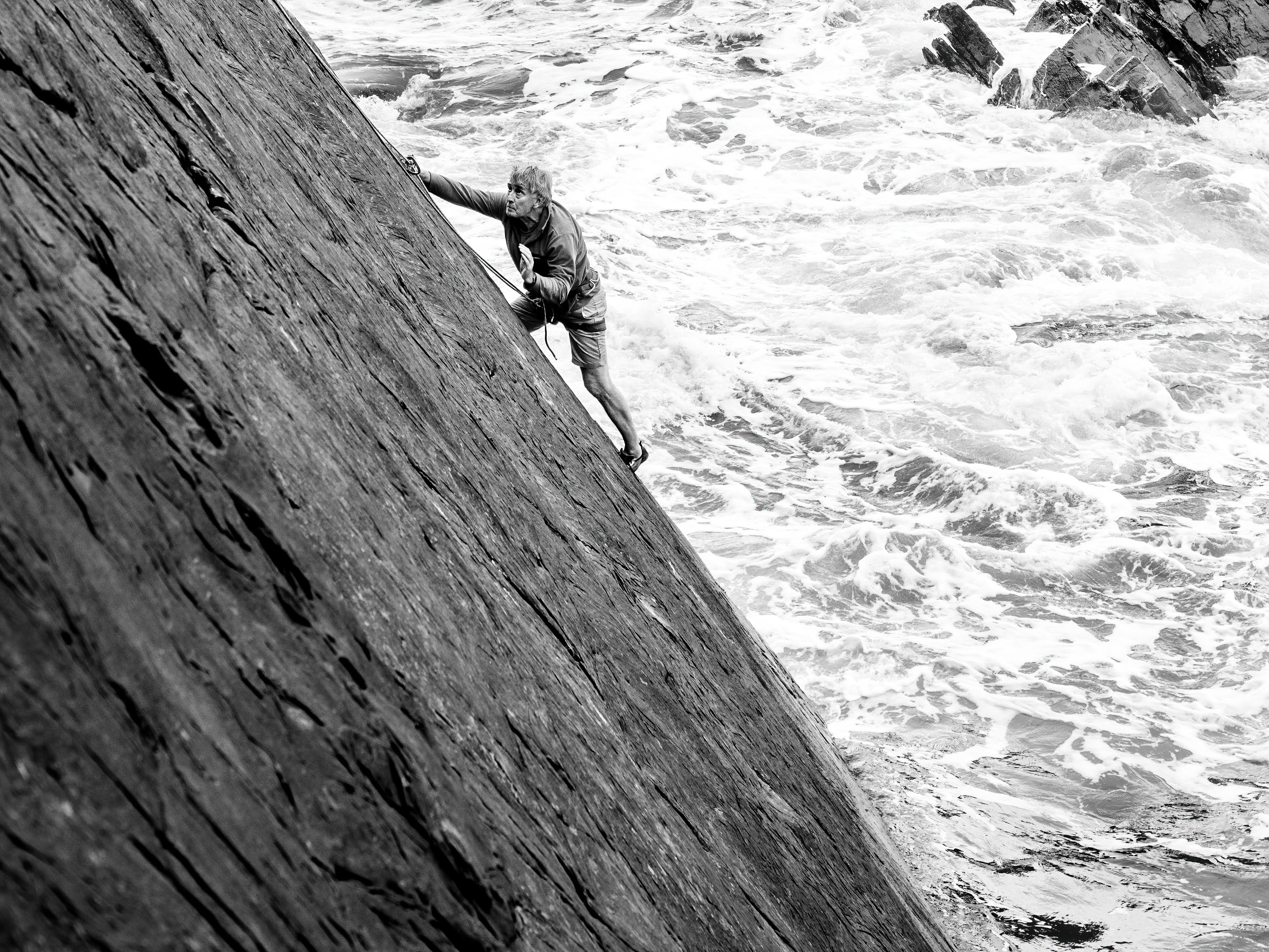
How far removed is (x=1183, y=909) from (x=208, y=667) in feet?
23.0

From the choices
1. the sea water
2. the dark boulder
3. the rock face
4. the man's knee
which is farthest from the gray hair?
the dark boulder

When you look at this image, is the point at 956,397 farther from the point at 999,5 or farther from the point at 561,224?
the point at 999,5

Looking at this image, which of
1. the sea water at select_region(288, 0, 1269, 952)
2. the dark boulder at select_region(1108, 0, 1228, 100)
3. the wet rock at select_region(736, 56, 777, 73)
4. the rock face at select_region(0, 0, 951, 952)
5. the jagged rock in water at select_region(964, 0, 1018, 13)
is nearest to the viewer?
the rock face at select_region(0, 0, 951, 952)

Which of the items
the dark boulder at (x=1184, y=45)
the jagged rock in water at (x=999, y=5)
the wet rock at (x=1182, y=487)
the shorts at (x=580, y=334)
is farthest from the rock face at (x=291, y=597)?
the jagged rock in water at (x=999, y=5)

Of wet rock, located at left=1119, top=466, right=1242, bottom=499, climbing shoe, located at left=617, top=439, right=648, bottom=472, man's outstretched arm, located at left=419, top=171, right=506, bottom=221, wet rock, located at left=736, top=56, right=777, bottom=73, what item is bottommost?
wet rock, located at left=1119, top=466, right=1242, bottom=499

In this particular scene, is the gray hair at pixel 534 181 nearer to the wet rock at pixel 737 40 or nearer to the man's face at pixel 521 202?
the man's face at pixel 521 202

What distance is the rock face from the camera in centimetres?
173

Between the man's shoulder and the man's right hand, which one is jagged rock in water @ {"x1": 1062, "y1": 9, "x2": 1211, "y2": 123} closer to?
the man's shoulder

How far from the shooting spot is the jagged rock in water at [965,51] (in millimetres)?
26375

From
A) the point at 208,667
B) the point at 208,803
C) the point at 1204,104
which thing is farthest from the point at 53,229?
the point at 1204,104

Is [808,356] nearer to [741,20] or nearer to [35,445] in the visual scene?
[35,445]

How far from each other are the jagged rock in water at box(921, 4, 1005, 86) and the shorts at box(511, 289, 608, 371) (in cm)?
2264

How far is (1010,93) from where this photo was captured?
25203 mm

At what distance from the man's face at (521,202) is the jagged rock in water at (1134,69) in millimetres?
22814
